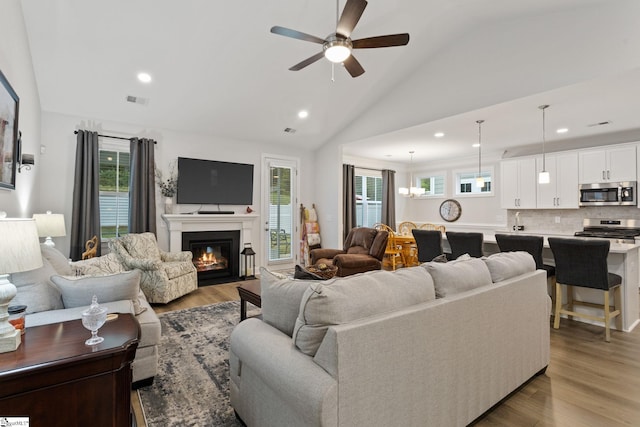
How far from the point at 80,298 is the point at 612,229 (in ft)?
24.5

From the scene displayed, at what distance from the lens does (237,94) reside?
4762mm

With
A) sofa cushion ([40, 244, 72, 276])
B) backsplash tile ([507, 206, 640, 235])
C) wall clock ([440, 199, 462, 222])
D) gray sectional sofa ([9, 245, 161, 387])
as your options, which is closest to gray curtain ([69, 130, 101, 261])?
sofa cushion ([40, 244, 72, 276])

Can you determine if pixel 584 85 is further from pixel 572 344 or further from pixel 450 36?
pixel 572 344

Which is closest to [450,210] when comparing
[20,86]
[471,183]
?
[471,183]

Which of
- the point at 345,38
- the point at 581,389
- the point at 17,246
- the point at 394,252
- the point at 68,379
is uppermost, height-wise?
the point at 345,38

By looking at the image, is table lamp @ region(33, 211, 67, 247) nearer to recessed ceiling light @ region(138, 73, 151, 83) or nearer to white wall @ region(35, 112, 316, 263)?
white wall @ region(35, 112, 316, 263)

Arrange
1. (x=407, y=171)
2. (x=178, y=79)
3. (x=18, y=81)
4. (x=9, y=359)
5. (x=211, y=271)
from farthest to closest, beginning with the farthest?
(x=407, y=171) < (x=211, y=271) < (x=178, y=79) < (x=18, y=81) < (x=9, y=359)

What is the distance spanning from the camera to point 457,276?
187 cm

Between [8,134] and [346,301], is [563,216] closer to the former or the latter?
[346,301]

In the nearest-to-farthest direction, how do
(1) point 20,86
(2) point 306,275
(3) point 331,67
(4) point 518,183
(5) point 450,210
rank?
(2) point 306,275
(1) point 20,86
(3) point 331,67
(4) point 518,183
(5) point 450,210

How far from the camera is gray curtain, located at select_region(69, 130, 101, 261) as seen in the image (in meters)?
4.42

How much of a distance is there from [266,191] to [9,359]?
17.3 ft

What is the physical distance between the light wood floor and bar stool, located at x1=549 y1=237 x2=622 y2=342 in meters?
0.23

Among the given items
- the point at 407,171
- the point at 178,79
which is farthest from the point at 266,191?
the point at 407,171
